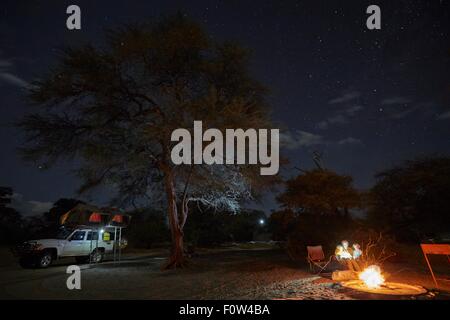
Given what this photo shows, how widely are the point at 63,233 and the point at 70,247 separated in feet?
2.51

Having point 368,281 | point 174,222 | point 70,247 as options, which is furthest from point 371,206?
point 70,247

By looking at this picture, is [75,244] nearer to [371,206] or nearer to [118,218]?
[118,218]

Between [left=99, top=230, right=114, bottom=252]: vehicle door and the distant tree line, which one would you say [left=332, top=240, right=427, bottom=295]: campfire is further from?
[left=99, top=230, right=114, bottom=252]: vehicle door

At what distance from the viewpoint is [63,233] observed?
1536cm

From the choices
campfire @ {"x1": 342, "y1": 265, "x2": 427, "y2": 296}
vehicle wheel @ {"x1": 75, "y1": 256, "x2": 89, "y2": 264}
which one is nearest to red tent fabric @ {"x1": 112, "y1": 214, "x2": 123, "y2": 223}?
vehicle wheel @ {"x1": 75, "y1": 256, "x2": 89, "y2": 264}

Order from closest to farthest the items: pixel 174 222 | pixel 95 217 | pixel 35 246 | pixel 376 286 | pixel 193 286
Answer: pixel 376 286, pixel 193 286, pixel 35 246, pixel 174 222, pixel 95 217

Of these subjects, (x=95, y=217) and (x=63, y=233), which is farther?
(x=95, y=217)

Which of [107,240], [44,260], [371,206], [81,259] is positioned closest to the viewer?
[44,260]

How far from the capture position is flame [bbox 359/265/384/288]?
25.8 ft

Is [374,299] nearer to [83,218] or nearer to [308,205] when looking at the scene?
[83,218]

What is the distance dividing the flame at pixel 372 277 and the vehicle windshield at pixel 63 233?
41.5 ft

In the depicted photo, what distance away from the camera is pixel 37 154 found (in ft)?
44.5

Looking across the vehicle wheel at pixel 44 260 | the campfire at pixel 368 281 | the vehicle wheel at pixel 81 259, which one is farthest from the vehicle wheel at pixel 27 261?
the campfire at pixel 368 281
